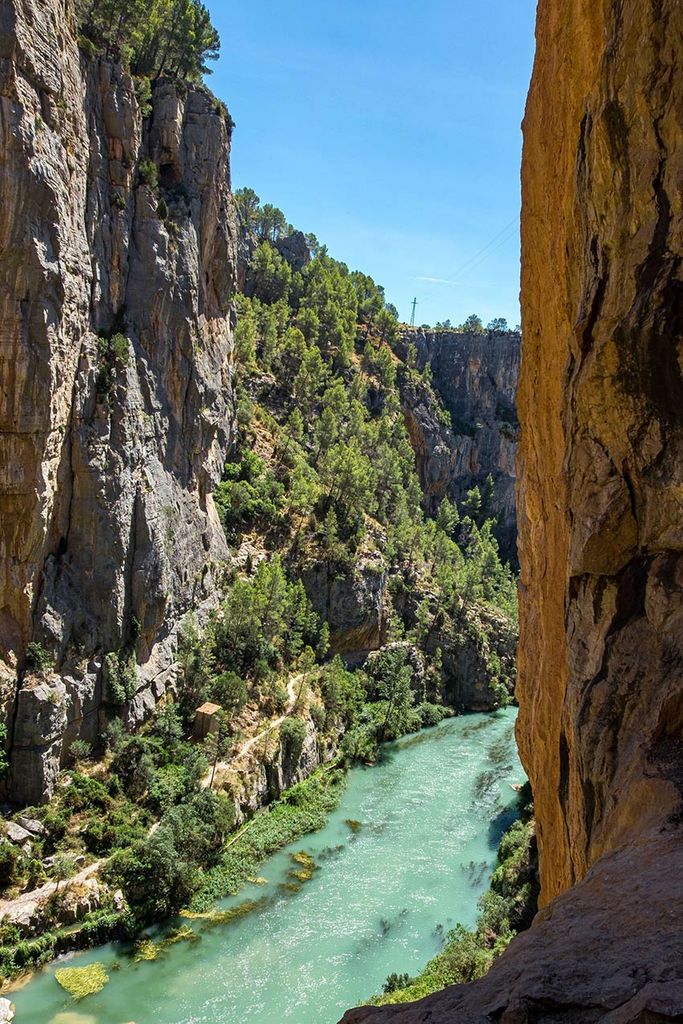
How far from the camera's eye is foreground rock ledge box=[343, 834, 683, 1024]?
325 centimetres

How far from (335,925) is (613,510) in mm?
22604

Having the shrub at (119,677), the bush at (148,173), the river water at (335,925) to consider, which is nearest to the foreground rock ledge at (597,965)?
the river water at (335,925)

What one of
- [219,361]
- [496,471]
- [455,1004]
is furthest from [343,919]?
[496,471]

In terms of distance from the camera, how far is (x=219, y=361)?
145ft

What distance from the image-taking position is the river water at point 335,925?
1980cm

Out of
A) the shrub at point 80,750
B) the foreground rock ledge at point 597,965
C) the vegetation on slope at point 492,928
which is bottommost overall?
the vegetation on slope at point 492,928

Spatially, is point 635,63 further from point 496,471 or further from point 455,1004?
point 496,471

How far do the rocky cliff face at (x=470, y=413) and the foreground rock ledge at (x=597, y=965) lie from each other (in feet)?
261

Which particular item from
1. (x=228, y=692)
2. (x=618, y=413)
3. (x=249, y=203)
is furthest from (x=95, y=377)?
(x=249, y=203)

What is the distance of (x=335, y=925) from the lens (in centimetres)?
2414

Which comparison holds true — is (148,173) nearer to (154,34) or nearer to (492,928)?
(154,34)

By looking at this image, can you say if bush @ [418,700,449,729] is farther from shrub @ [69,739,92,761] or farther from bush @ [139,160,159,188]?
bush @ [139,160,159,188]

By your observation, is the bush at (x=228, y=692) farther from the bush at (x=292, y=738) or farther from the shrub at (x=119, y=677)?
the shrub at (x=119, y=677)

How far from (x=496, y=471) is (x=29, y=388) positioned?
75272 mm
